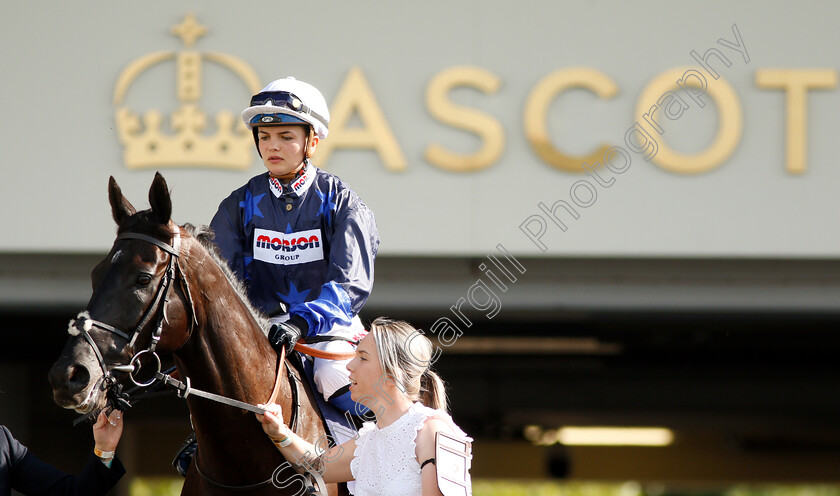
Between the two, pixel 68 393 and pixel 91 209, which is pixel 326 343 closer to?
pixel 68 393

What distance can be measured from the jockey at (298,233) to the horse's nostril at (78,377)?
78cm

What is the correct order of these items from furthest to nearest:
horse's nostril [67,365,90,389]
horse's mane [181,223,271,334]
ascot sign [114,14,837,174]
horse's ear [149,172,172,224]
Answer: ascot sign [114,14,837,174] → horse's mane [181,223,271,334] → horse's ear [149,172,172,224] → horse's nostril [67,365,90,389]

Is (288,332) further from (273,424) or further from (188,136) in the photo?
(188,136)

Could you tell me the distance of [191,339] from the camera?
8.75 ft

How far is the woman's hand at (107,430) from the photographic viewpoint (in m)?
2.84

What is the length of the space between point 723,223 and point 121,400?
211 inches

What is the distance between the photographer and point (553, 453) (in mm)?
13156


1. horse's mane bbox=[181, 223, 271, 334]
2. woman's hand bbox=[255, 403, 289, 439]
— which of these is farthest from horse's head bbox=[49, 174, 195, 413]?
woman's hand bbox=[255, 403, 289, 439]

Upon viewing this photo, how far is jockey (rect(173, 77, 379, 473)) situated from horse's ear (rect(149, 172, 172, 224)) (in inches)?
22.0

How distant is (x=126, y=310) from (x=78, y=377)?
8.0 inches

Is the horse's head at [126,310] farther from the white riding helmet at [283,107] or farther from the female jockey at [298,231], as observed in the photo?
the white riding helmet at [283,107]

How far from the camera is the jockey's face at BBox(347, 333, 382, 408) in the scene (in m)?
2.41

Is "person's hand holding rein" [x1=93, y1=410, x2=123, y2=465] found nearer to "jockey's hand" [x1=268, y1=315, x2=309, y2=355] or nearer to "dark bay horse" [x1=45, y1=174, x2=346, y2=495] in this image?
"dark bay horse" [x1=45, y1=174, x2=346, y2=495]

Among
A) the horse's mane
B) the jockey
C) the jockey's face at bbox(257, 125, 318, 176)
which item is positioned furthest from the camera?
the jockey's face at bbox(257, 125, 318, 176)
